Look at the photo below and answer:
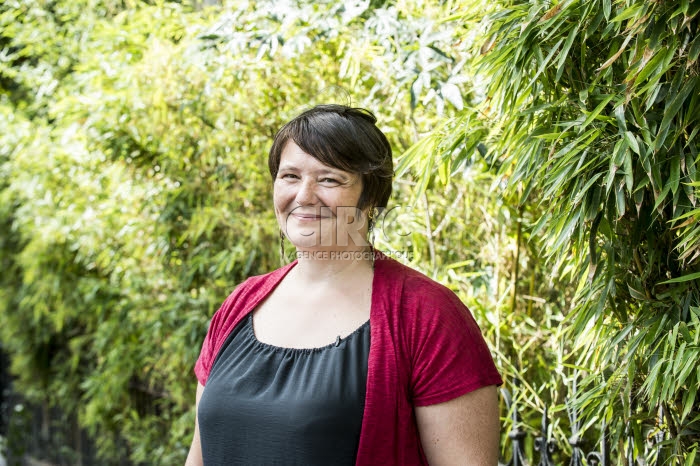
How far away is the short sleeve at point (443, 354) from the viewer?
1.30 metres

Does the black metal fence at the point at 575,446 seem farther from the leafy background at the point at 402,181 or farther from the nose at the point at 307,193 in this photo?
the nose at the point at 307,193

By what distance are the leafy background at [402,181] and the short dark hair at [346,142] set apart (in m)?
0.32

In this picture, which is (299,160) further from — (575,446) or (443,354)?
(575,446)

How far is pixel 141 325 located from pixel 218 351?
2082mm

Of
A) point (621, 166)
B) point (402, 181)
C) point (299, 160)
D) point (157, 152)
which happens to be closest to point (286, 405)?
point (299, 160)

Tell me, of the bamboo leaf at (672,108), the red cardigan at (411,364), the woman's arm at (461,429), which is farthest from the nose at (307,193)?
the bamboo leaf at (672,108)

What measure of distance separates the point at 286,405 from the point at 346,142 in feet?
1.71

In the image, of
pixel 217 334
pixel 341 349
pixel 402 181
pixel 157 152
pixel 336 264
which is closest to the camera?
pixel 341 349

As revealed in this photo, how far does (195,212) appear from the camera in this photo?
2.91 metres

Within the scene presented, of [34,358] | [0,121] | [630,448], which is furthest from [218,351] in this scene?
[34,358]

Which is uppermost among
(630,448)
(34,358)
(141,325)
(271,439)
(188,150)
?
(188,150)

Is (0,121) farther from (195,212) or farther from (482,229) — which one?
(482,229)

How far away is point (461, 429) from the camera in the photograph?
1.30 m

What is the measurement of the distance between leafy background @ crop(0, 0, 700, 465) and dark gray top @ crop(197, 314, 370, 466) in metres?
0.53
